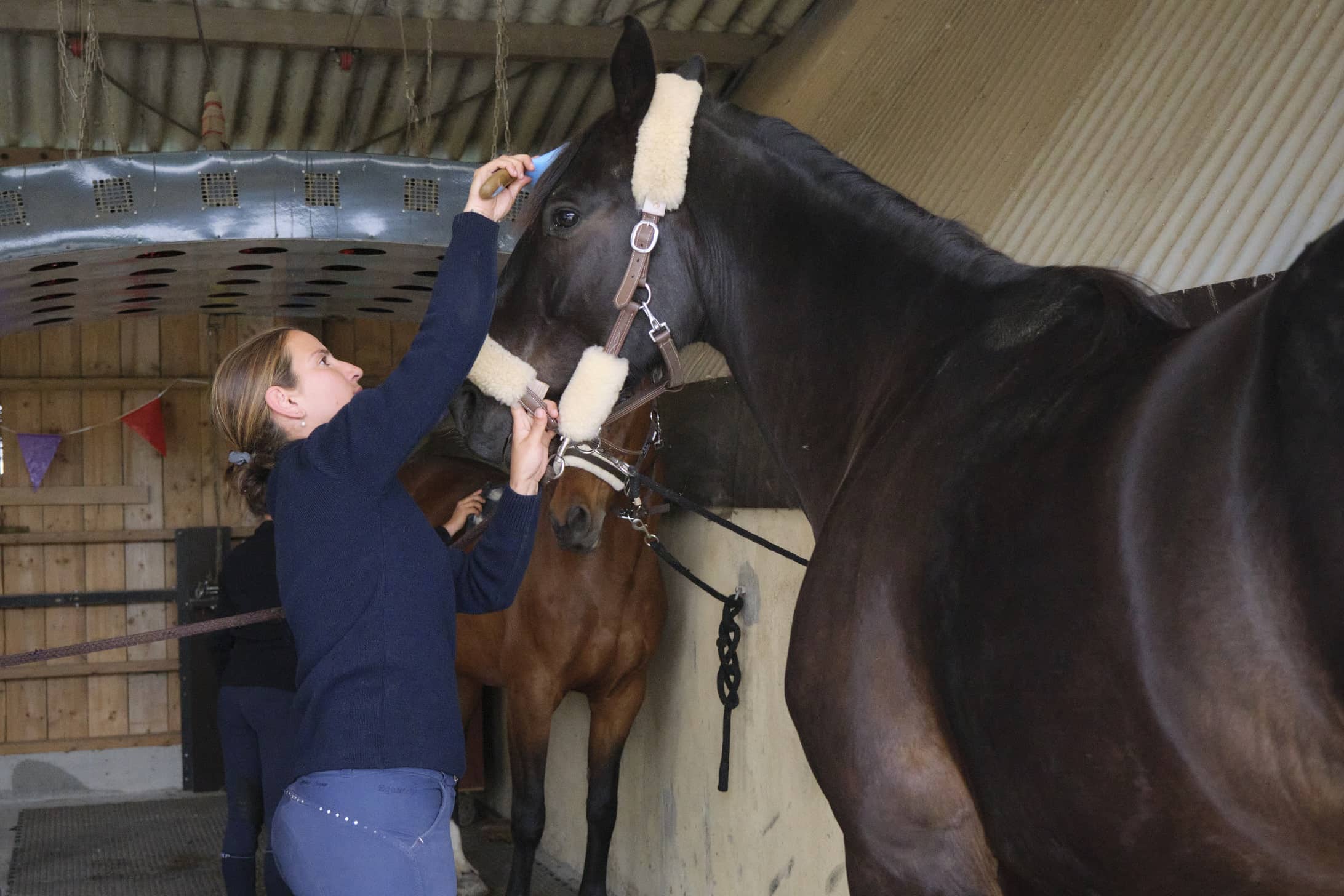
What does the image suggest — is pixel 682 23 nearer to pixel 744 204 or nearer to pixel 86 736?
pixel 744 204

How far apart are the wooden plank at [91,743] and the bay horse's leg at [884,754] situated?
5952 mm

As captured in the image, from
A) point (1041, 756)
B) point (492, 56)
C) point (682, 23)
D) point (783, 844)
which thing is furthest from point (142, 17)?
point (1041, 756)

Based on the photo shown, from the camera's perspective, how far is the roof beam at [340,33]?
4570 mm

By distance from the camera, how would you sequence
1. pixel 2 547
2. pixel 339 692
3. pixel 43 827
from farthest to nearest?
pixel 2 547 < pixel 43 827 < pixel 339 692

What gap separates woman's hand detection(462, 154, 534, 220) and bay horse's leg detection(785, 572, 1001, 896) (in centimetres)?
71

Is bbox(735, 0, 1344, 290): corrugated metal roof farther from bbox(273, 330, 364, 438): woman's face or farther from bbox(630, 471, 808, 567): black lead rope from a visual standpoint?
bbox(273, 330, 364, 438): woman's face

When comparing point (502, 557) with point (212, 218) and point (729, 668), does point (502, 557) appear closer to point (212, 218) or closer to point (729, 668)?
point (729, 668)

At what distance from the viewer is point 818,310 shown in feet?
5.74

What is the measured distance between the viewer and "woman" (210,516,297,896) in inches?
128

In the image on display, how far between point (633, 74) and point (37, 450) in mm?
5518

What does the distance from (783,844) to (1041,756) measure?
2130 mm

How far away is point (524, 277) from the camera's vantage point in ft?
6.14

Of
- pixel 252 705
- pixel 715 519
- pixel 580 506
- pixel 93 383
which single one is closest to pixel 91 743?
pixel 93 383

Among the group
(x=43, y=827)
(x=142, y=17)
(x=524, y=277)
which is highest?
(x=142, y=17)
